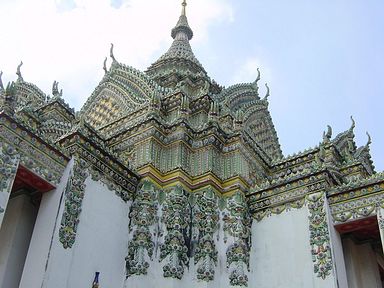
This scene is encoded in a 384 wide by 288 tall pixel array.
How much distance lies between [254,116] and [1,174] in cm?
982

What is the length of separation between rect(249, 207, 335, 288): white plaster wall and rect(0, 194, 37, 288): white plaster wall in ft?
14.4

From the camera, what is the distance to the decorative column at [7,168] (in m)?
7.94

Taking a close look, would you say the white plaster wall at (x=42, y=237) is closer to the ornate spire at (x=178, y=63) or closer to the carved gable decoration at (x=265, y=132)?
the ornate spire at (x=178, y=63)

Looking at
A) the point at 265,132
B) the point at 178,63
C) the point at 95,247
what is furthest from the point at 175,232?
the point at 178,63

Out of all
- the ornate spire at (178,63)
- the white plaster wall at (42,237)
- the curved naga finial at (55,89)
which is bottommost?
the white plaster wall at (42,237)

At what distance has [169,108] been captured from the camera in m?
13.2

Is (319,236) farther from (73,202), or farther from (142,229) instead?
(73,202)

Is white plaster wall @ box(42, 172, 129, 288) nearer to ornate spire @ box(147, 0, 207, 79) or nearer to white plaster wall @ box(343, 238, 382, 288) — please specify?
white plaster wall @ box(343, 238, 382, 288)

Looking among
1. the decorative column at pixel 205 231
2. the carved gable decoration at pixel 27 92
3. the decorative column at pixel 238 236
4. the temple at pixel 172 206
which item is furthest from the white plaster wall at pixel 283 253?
the carved gable decoration at pixel 27 92

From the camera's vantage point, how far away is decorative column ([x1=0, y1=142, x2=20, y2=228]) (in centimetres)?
794

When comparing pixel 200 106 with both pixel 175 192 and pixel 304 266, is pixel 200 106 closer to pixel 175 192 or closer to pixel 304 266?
pixel 175 192

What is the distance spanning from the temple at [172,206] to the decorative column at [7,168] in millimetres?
18

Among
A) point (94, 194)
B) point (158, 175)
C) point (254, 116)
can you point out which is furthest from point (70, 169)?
point (254, 116)

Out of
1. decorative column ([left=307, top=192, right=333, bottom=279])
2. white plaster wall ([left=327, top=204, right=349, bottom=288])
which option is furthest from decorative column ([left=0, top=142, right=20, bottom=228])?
white plaster wall ([left=327, top=204, right=349, bottom=288])
